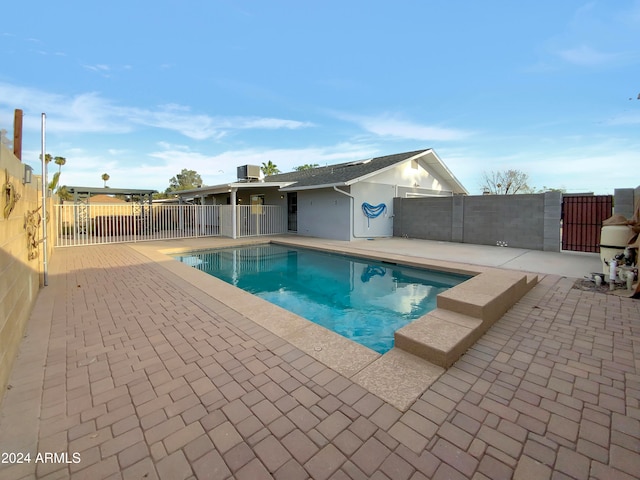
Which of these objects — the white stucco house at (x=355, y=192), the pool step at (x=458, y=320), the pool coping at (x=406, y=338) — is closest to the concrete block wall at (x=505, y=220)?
the white stucco house at (x=355, y=192)

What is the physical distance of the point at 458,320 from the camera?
3.33 meters

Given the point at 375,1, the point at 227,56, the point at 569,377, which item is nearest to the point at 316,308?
the point at 569,377

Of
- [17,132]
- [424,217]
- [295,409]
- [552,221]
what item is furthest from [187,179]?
[295,409]

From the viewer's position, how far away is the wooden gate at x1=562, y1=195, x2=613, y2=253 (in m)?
8.37

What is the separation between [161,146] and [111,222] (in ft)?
27.9

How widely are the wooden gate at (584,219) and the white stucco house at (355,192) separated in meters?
6.23

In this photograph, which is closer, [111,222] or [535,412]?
[535,412]

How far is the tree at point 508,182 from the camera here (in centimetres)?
2889

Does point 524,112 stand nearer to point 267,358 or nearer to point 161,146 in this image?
point 267,358

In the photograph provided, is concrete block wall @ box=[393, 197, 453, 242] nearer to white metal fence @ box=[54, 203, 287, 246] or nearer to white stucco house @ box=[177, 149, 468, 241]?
white stucco house @ box=[177, 149, 468, 241]

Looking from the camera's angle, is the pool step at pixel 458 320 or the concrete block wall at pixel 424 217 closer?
the pool step at pixel 458 320

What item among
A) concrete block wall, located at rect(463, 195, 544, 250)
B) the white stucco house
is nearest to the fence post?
concrete block wall, located at rect(463, 195, 544, 250)

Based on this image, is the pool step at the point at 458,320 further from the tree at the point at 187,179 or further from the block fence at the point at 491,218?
the tree at the point at 187,179

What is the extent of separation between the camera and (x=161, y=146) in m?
20.1
